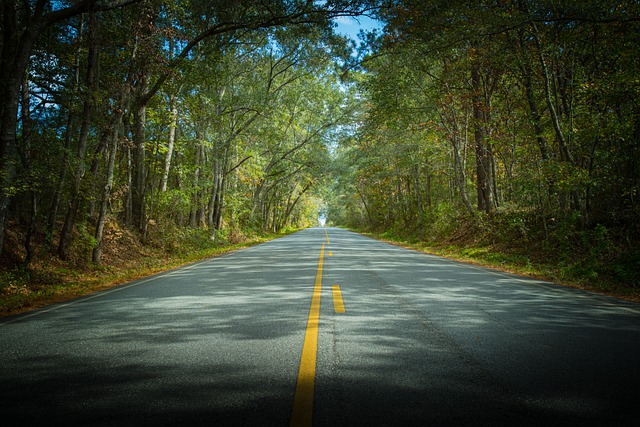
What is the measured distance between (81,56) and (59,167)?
367 centimetres

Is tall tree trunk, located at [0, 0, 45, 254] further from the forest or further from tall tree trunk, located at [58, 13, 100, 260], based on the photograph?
tall tree trunk, located at [58, 13, 100, 260]

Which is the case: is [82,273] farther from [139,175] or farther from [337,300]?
[337,300]

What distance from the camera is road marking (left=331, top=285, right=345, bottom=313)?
4688 millimetres

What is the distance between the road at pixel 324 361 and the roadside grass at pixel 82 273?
1.30m

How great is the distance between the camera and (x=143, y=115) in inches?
508

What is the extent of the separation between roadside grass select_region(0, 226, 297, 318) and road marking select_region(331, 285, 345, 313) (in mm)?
4867

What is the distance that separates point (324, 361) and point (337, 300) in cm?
235

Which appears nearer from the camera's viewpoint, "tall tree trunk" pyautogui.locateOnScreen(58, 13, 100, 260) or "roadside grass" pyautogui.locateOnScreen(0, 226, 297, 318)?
"roadside grass" pyautogui.locateOnScreen(0, 226, 297, 318)

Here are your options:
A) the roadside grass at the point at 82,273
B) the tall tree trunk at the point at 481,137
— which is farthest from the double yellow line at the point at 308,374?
the tall tree trunk at the point at 481,137

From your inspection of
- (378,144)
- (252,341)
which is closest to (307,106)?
(378,144)

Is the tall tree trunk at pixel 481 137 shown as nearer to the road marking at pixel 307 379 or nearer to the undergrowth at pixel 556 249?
the undergrowth at pixel 556 249

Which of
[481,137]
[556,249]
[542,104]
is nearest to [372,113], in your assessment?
[481,137]

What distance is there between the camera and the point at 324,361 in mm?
2924

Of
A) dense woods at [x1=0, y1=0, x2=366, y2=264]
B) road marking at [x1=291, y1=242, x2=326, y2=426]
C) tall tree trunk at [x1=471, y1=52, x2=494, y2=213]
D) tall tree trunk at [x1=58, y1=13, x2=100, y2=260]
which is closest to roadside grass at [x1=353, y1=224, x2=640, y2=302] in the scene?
tall tree trunk at [x1=471, y1=52, x2=494, y2=213]
